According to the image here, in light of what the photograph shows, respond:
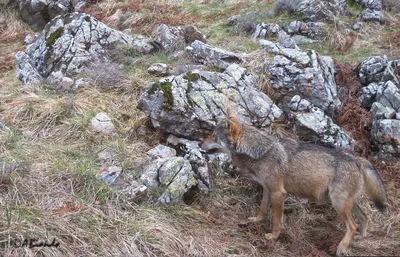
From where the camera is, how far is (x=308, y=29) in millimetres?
11656

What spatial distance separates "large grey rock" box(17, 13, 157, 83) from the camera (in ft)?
30.7

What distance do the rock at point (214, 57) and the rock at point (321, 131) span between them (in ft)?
7.43

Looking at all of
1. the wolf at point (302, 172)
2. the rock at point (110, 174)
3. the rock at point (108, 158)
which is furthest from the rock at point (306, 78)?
the rock at point (110, 174)

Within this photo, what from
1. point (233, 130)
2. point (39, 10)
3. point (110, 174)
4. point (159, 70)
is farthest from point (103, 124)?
point (39, 10)

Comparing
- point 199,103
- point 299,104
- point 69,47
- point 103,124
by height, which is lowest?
point 299,104

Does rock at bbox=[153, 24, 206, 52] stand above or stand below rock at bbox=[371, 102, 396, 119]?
above

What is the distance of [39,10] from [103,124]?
9.09m

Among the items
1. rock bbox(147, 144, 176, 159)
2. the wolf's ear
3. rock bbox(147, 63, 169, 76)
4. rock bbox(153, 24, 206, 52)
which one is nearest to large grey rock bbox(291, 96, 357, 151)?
the wolf's ear

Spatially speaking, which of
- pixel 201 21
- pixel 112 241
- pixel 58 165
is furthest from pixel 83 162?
pixel 201 21

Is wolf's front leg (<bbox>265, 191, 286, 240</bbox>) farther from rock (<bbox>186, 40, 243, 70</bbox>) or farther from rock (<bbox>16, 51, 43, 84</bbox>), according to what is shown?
rock (<bbox>16, 51, 43, 84</bbox>)

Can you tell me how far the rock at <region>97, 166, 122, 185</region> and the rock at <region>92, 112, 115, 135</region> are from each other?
132cm

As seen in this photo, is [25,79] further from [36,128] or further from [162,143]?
[162,143]

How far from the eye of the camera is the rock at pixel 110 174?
5.69 m

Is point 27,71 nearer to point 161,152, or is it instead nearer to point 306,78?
point 161,152
